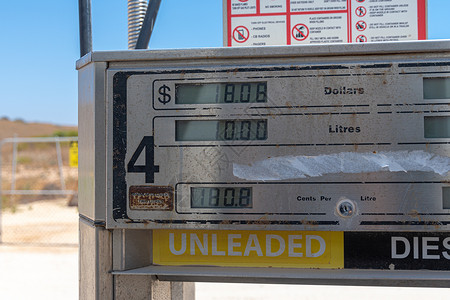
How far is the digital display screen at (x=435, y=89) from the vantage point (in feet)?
5.25

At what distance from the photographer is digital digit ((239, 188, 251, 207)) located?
5.41ft

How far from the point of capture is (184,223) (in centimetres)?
167

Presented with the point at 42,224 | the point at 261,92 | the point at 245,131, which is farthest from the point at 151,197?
the point at 42,224

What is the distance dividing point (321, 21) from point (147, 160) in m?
0.78

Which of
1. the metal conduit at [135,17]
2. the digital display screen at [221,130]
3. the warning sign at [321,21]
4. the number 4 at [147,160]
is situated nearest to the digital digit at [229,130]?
the digital display screen at [221,130]

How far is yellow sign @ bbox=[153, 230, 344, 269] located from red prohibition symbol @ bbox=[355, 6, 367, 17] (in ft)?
2.47

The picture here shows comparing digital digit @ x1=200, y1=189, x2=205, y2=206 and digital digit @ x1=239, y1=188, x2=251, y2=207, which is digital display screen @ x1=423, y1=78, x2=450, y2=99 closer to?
digital digit @ x1=239, y1=188, x2=251, y2=207

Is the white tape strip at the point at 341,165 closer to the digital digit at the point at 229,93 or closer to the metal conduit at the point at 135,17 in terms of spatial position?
the digital digit at the point at 229,93

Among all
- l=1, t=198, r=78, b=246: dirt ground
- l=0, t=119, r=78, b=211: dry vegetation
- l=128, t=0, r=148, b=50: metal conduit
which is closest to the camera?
l=128, t=0, r=148, b=50: metal conduit

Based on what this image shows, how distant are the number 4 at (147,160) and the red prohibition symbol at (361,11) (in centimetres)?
83

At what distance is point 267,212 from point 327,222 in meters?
0.18

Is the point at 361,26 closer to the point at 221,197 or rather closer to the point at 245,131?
the point at 245,131

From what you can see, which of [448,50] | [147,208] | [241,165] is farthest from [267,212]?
[448,50]

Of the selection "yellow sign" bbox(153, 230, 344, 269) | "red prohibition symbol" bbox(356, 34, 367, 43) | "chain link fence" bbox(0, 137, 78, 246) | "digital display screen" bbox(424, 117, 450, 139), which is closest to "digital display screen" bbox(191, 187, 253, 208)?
"yellow sign" bbox(153, 230, 344, 269)
